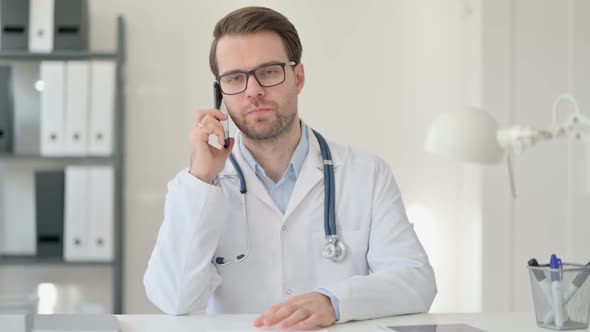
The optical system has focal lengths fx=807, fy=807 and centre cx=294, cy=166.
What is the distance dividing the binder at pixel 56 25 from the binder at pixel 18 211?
1.92 feet

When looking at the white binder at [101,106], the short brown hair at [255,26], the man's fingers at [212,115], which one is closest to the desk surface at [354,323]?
the man's fingers at [212,115]

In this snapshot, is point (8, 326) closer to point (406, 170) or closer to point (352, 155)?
point (352, 155)

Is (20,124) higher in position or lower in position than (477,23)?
lower

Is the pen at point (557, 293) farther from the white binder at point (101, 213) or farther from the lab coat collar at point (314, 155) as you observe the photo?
the white binder at point (101, 213)

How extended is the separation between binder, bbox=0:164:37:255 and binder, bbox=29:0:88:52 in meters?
0.58

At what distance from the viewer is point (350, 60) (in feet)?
12.5

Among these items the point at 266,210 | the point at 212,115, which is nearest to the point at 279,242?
the point at 266,210

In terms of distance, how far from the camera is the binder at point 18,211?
361cm

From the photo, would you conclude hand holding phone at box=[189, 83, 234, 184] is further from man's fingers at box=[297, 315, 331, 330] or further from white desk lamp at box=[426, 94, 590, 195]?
white desk lamp at box=[426, 94, 590, 195]

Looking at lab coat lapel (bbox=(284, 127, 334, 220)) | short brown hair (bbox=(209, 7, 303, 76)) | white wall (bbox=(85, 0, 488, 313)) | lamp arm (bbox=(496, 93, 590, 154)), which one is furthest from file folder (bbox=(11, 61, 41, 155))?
lamp arm (bbox=(496, 93, 590, 154))

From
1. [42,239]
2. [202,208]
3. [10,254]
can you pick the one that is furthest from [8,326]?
[10,254]

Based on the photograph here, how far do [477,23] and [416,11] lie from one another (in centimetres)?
46

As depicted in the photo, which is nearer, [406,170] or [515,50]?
[515,50]

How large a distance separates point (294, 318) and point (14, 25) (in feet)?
8.05
